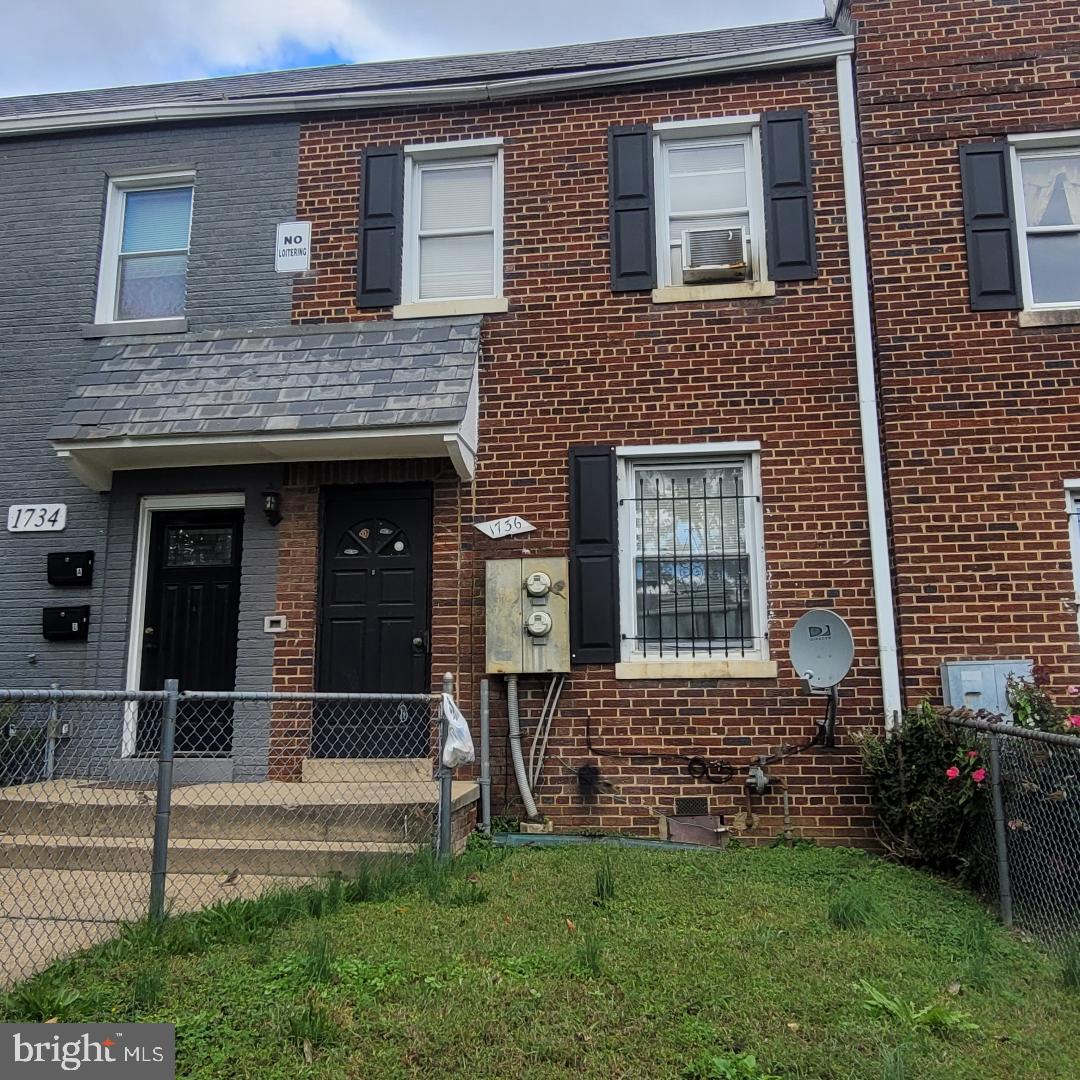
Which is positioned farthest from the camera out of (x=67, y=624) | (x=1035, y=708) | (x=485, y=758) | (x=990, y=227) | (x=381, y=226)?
(x=381, y=226)

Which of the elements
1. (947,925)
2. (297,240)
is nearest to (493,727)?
(947,925)

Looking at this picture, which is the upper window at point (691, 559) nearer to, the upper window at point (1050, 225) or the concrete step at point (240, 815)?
the concrete step at point (240, 815)

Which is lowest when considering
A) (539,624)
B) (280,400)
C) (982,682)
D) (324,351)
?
(982,682)

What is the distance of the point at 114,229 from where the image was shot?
27.0 feet

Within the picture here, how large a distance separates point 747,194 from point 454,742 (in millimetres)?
5162

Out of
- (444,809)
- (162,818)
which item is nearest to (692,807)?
(444,809)

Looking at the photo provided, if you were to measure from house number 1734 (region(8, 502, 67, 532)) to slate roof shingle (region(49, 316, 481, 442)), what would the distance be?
0.74 meters

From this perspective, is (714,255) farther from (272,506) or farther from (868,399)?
(272,506)

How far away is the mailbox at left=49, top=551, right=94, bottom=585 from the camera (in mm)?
7352

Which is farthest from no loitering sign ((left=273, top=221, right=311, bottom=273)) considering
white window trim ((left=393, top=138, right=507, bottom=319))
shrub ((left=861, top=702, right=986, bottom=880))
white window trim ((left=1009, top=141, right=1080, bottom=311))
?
shrub ((left=861, top=702, right=986, bottom=880))

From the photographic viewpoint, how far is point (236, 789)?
6.36 meters

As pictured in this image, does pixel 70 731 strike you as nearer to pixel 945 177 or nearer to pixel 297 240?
pixel 297 240

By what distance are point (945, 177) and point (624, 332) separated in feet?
9.24

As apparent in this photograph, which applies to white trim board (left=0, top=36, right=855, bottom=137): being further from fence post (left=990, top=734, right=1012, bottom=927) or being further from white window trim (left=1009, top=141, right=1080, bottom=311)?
fence post (left=990, top=734, right=1012, bottom=927)
